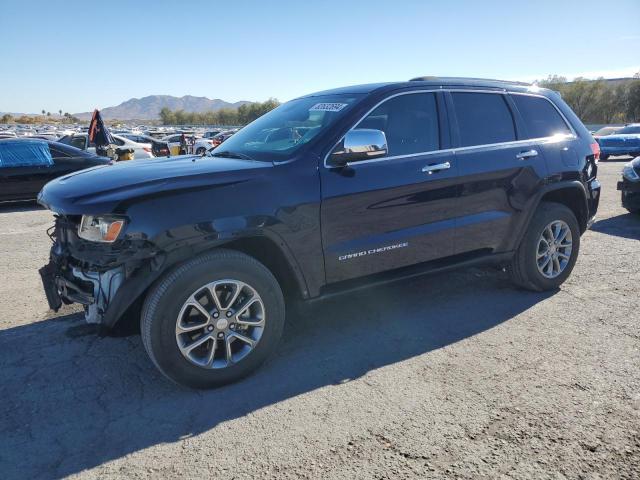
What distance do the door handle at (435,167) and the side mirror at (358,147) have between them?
20.2 inches

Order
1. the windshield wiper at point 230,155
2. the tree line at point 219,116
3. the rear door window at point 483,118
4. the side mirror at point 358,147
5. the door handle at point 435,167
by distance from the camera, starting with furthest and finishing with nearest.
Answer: the tree line at point 219,116
the rear door window at point 483,118
the door handle at point 435,167
the windshield wiper at point 230,155
the side mirror at point 358,147

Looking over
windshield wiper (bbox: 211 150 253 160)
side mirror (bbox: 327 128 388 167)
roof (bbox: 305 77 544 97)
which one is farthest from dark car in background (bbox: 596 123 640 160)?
windshield wiper (bbox: 211 150 253 160)

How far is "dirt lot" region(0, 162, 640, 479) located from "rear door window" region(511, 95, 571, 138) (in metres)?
1.61

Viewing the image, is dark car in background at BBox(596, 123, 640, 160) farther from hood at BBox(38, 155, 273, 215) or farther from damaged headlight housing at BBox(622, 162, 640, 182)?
hood at BBox(38, 155, 273, 215)

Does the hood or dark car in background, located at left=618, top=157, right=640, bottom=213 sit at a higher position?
the hood

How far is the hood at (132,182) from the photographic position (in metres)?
2.79

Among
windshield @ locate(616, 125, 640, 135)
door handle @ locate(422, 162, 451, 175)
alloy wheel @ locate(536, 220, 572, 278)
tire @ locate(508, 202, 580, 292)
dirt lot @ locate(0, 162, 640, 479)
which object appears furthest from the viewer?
windshield @ locate(616, 125, 640, 135)

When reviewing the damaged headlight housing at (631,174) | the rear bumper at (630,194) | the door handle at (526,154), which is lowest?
the rear bumper at (630,194)

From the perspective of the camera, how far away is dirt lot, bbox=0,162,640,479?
241 cm

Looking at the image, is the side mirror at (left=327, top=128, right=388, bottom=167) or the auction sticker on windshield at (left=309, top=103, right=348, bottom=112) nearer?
the side mirror at (left=327, top=128, right=388, bottom=167)

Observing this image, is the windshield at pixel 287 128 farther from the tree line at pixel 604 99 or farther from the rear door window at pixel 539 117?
the tree line at pixel 604 99

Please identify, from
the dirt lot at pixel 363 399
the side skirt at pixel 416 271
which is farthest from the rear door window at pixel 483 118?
the dirt lot at pixel 363 399

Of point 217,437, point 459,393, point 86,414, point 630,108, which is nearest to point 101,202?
point 86,414

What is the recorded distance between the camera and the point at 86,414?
282cm
